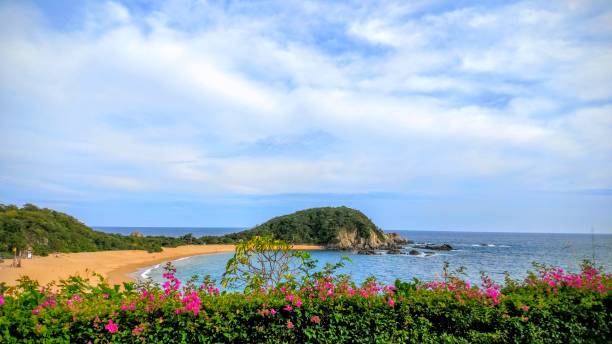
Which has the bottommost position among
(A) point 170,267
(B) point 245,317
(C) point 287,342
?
(C) point 287,342

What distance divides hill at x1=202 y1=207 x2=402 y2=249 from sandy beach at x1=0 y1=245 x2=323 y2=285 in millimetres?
20552

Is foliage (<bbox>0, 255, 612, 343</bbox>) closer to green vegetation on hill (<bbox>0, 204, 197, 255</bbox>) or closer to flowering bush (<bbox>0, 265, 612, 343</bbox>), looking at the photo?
flowering bush (<bbox>0, 265, 612, 343</bbox>)

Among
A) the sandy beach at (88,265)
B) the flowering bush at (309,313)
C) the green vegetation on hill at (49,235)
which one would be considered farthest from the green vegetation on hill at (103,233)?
the flowering bush at (309,313)

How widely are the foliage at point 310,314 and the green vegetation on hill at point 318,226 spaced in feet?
224

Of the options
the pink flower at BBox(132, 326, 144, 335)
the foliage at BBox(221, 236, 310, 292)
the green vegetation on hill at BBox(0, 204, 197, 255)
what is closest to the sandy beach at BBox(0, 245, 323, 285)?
the green vegetation on hill at BBox(0, 204, 197, 255)

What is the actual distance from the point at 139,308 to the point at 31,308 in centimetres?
147

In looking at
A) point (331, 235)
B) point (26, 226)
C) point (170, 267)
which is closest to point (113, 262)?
point (26, 226)

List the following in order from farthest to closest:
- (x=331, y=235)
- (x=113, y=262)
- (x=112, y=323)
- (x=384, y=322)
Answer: (x=331, y=235)
(x=113, y=262)
(x=384, y=322)
(x=112, y=323)

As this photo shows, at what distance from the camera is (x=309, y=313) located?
6.03m

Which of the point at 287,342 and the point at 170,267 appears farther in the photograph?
the point at 170,267

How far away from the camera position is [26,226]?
124ft

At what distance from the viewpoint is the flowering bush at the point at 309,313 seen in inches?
211

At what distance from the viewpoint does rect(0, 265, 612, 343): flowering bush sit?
17.6ft

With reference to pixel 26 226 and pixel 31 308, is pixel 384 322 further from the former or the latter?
pixel 26 226
